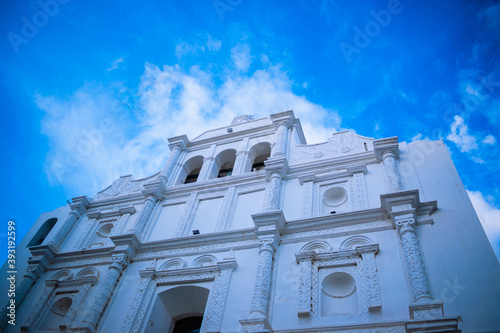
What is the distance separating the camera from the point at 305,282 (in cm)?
1221

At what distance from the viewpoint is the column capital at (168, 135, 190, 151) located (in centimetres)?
2186

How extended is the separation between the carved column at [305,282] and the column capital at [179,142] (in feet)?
35.7

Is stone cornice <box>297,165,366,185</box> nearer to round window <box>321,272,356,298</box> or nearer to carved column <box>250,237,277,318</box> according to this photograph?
carved column <box>250,237,277,318</box>

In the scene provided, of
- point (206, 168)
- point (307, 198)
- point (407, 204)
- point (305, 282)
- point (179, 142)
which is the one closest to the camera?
point (305, 282)

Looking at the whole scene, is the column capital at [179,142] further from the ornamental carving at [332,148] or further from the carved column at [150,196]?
the ornamental carving at [332,148]

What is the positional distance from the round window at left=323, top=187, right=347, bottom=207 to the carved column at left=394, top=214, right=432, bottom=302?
301cm

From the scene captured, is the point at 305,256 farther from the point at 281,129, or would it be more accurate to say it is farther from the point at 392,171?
the point at 281,129

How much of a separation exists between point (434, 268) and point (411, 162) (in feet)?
16.2

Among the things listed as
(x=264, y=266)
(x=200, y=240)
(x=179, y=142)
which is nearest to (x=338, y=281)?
(x=264, y=266)

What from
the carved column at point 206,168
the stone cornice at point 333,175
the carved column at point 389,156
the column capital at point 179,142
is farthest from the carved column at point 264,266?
the column capital at point 179,142

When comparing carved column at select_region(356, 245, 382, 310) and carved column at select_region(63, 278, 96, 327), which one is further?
carved column at select_region(63, 278, 96, 327)

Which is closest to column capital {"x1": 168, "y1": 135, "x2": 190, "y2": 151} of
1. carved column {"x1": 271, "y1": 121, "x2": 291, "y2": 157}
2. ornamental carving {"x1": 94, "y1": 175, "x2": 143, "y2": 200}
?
ornamental carving {"x1": 94, "y1": 175, "x2": 143, "y2": 200}

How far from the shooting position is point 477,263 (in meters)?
10.9

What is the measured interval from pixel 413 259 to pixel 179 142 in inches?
544
